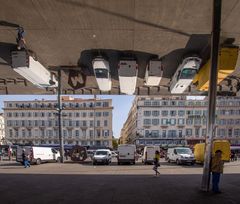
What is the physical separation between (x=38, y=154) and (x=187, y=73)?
81.1ft

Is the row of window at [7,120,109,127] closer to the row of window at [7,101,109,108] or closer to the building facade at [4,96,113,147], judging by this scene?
the building facade at [4,96,113,147]

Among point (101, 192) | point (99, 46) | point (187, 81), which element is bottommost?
point (101, 192)

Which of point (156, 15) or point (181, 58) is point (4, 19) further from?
point (181, 58)

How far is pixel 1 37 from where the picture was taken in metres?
13.0

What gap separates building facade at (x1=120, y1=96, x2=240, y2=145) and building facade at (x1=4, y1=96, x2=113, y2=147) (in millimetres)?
13260

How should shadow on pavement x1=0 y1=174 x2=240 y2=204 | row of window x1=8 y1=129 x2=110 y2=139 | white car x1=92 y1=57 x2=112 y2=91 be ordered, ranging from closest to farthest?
shadow on pavement x1=0 y1=174 x2=240 y2=204, white car x1=92 y1=57 x2=112 y2=91, row of window x1=8 y1=129 x2=110 y2=139

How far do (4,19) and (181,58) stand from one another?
317 inches

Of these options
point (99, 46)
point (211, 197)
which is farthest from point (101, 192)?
point (99, 46)

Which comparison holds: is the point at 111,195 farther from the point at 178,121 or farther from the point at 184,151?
the point at 178,121

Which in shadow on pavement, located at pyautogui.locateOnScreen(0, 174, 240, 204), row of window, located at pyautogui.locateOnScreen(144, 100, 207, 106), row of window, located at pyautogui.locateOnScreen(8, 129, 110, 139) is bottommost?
row of window, located at pyautogui.locateOnScreen(8, 129, 110, 139)

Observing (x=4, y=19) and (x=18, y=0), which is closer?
(x=18, y=0)

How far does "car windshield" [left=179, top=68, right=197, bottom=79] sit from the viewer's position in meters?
15.9

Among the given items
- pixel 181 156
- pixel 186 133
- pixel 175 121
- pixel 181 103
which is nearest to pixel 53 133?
pixel 175 121

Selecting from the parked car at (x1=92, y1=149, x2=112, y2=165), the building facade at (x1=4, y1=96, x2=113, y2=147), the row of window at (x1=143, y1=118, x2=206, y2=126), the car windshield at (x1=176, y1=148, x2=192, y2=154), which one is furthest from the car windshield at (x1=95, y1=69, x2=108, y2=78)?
the building facade at (x1=4, y1=96, x2=113, y2=147)
